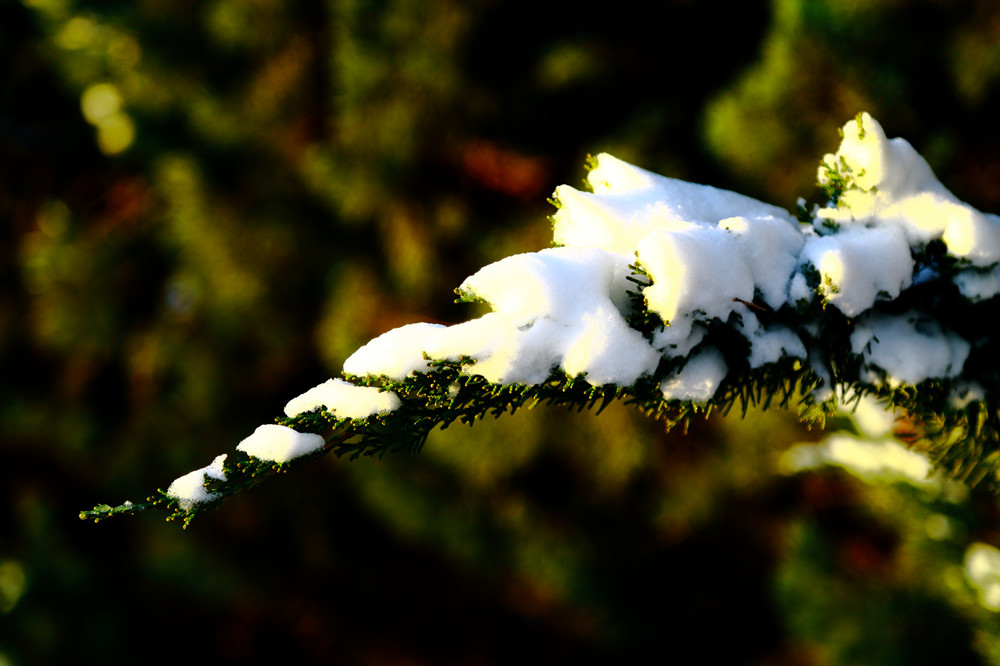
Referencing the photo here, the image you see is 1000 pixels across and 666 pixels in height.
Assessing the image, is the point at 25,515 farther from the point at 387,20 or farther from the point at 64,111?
the point at 387,20

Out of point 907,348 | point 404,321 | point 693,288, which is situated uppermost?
point 404,321

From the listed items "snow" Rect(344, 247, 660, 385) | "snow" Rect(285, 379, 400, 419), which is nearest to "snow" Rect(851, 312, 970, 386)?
"snow" Rect(344, 247, 660, 385)

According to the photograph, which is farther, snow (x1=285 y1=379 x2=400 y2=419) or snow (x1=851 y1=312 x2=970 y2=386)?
snow (x1=851 y1=312 x2=970 y2=386)

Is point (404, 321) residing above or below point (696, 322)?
above

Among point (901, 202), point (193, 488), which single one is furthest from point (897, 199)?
point (193, 488)

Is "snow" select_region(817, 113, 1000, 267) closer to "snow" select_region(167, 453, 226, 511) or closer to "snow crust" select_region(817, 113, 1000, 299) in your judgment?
"snow crust" select_region(817, 113, 1000, 299)

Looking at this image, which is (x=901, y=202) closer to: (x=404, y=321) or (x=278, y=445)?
(x=278, y=445)

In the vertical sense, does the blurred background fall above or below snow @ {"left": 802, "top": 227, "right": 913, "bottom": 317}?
above

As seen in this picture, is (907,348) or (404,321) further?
(404,321)

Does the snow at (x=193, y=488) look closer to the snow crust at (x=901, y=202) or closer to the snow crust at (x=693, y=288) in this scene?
the snow crust at (x=693, y=288)
